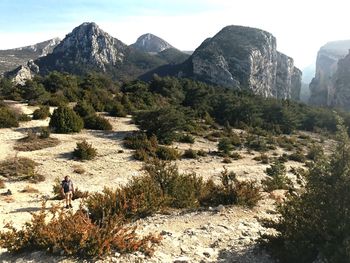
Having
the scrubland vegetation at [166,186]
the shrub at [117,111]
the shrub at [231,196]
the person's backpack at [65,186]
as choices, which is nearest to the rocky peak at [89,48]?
the scrubland vegetation at [166,186]

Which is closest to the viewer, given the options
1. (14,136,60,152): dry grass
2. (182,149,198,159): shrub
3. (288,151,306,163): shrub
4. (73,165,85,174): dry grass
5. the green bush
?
the green bush

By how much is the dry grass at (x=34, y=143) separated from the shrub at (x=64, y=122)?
2.65 m

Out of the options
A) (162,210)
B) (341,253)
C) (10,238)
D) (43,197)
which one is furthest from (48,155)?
(341,253)

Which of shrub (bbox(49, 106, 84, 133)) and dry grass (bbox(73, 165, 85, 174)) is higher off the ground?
shrub (bbox(49, 106, 84, 133))

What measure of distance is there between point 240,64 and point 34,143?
328 ft

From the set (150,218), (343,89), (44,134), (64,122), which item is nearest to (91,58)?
(343,89)

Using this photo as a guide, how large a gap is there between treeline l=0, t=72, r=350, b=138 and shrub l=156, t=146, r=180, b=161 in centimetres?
419

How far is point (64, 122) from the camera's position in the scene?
29406 mm

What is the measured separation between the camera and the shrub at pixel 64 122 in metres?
29.2

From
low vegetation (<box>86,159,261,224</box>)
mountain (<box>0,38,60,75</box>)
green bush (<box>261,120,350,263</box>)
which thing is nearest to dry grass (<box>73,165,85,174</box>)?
low vegetation (<box>86,159,261,224</box>)

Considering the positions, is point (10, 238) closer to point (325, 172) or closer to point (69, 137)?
point (325, 172)

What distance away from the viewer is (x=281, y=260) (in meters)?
8.81

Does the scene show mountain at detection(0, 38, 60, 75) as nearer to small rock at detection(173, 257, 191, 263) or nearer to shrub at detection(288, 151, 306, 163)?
shrub at detection(288, 151, 306, 163)

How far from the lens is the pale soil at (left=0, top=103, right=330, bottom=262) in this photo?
938cm
